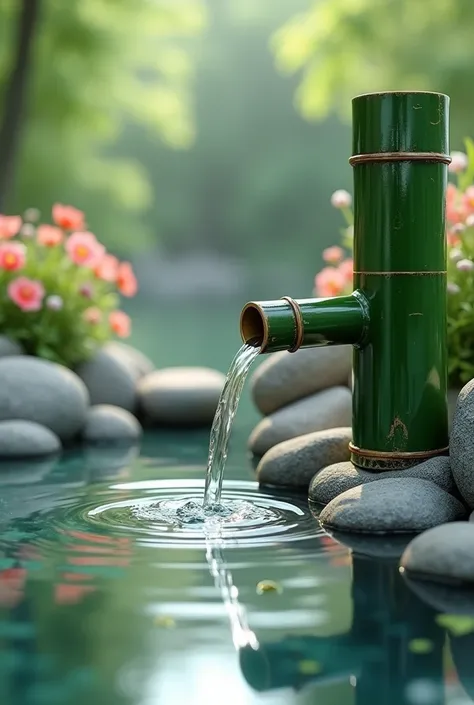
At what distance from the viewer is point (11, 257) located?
22.0 feet

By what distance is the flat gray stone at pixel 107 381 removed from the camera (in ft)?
22.9

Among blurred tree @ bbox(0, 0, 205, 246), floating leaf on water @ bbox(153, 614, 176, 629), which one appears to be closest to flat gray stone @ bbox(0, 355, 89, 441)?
floating leaf on water @ bbox(153, 614, 176, 629)

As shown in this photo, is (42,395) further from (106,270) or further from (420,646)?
(420,646)

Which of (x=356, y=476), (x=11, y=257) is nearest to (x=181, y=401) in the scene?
(x=11, y=257)

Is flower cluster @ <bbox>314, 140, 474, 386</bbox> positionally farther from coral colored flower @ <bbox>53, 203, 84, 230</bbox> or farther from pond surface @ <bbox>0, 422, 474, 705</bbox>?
coral colored flower @ <bbox>53, 203, 84, 230</bbox>

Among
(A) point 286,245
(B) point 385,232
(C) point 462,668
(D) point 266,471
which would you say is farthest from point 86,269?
(A) point 286,245

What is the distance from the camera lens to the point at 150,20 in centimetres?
1334

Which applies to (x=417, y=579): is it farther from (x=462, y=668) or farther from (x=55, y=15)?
(x=55, y=15)

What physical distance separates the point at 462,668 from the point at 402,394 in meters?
1.77

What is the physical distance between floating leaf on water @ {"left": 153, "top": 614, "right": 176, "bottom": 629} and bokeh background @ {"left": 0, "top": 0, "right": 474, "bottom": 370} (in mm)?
7370

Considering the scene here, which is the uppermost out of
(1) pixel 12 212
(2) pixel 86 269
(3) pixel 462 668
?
(1) pixel 12 212

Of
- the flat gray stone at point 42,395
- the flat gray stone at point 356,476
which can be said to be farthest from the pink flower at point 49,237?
the flat gray stone at point 356,476

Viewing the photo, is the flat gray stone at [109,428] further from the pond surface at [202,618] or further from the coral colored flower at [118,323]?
the pond surface at [202,618]

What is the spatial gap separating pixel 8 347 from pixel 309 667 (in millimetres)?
4126
